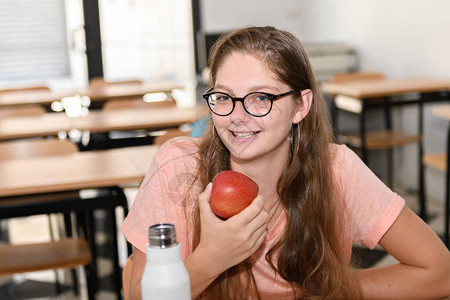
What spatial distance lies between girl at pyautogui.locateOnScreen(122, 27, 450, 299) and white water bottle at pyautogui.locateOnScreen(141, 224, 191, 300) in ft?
1.49

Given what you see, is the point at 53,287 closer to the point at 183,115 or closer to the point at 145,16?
the point at 183,115

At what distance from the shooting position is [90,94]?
16.5 feet

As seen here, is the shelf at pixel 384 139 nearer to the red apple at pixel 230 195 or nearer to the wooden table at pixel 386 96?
the wooden table at pixel 386 96

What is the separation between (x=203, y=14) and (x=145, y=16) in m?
0.59

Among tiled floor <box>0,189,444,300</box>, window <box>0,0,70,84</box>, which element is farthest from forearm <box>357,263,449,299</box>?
window <box>0,0,70,84</box>

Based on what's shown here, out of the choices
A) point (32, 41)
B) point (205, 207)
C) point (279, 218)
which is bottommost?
point (279, 218)

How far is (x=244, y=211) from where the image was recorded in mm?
1102

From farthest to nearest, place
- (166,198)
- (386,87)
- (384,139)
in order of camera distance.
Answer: (384,139), (386,87), (166,198)

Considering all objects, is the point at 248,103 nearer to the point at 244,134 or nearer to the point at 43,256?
the point at 244,134

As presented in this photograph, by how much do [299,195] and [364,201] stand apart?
15 centimetres

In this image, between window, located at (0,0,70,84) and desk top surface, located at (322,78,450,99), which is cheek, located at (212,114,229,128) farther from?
window, located at (0,0,70,84)

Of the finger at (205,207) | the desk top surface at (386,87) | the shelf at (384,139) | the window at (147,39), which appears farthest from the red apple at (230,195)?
the window at (147,39)

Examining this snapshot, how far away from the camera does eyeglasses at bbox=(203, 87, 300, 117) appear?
1239 millimetres

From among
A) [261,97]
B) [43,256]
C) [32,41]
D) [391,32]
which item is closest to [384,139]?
[391,32]
